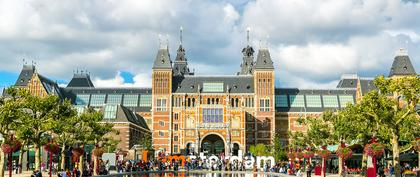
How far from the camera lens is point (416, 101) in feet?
144

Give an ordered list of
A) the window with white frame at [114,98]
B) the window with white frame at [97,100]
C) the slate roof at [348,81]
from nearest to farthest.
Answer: the window with white frame at [97,100] < the window with white frame at [114,98] < the slate roof at [348,81]

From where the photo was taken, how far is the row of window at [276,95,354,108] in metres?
140

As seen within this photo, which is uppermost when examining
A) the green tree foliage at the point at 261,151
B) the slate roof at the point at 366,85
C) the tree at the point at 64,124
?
the slate roof at the point at 366,85

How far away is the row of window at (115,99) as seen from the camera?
141 metres

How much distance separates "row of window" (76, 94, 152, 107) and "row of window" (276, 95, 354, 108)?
30.9 meters

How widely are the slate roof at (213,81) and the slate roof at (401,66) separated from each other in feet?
99.5

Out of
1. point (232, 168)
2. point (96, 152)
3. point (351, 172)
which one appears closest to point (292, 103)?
point (232, 168)

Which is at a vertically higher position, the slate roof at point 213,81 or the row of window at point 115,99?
the slate roof at point 213,81

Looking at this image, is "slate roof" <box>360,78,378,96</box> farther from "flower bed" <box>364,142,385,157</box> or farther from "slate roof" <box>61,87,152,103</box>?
"flower bed" <box>364,142,385,157</box>

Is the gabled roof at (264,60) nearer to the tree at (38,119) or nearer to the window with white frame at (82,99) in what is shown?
the window with white frame at (82,99)

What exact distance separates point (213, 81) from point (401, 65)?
1583 inches

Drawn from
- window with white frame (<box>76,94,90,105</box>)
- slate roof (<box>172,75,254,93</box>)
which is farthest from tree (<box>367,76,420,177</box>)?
window with white frame (<box>76,94,90,105</box>)

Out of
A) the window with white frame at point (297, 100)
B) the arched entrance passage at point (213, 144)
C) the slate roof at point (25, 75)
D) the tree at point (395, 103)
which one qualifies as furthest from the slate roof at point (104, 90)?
the tree at point (395, 103)

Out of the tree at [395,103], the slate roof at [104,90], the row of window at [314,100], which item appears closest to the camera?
the tree at [395,103]
